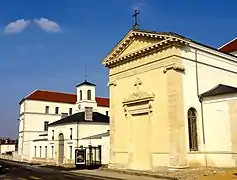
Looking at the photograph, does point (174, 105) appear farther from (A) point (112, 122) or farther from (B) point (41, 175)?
(B) point (41, 175)

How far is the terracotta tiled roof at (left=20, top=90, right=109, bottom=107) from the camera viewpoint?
7456 cm

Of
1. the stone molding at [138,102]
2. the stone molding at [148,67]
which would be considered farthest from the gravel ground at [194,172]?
the stone molding at [148,67]

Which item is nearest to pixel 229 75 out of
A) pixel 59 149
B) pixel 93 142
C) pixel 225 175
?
pixel 225 175

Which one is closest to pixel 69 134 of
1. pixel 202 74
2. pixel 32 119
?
pixel 32 119

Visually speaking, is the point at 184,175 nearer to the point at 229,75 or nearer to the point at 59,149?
the point at 229,75

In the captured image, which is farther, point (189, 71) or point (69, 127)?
point (69, 127)

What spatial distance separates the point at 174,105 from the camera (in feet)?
76.4

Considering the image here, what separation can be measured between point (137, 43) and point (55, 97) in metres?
53.4

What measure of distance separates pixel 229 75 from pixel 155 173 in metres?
11.2

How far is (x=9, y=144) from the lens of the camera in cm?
11400

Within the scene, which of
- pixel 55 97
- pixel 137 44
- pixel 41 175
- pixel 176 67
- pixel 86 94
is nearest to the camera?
pixel 176 67

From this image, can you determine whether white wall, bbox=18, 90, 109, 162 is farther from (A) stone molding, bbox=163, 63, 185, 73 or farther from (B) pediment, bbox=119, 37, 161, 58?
(A) stone molding, bbox=163, 63, 185, 73

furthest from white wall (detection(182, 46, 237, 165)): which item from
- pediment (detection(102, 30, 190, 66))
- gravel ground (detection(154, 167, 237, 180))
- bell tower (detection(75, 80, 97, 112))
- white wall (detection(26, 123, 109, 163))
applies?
bell tower (detection(75, 80, 97, 112))

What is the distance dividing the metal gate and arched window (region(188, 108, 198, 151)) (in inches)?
515
